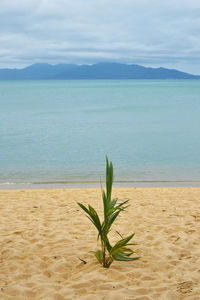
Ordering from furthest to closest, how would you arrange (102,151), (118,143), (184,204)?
(118,143)
(102,151)
(184,204)

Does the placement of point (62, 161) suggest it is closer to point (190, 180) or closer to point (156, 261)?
point (190, 180)

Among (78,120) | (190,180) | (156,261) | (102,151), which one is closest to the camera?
(156,261)

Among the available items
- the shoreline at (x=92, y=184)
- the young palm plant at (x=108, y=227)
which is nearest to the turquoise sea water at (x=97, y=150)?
the shoreline at (x=92, y=184)

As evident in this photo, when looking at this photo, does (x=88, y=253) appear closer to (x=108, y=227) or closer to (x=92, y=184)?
(x=108, y=227)

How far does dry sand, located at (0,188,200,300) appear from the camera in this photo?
336 centimetres

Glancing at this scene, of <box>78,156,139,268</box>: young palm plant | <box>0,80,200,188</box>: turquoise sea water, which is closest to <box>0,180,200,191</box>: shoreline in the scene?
<box>0,80,200,188</box>: turquoise sea water

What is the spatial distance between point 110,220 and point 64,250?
106 cm

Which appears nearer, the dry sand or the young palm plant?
the dry sand

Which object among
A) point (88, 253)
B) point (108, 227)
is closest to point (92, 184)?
point (88, 253)

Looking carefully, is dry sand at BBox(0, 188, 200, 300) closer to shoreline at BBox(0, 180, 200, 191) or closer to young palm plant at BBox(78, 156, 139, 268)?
young palm plant at BBox(78, 156, 139, 268)

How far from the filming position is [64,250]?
4480 mm

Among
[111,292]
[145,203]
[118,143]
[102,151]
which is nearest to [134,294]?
[111,292]

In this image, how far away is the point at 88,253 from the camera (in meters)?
4.34

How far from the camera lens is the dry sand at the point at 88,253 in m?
3.36
